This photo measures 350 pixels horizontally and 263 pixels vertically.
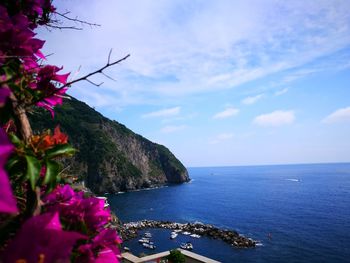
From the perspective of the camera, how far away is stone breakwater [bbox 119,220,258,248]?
4194 centimetres

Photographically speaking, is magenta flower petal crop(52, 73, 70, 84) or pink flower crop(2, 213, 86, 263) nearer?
pink flower crop(2, 213, 86, 263)

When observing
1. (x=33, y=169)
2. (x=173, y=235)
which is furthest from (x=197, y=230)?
(x=33, y=169)

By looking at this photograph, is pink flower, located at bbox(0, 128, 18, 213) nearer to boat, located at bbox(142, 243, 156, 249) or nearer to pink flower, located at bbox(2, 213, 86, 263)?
pink flower, located at bbox(2, 213, 86, 263)

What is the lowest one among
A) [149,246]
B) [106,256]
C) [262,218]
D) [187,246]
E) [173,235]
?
[187,246]

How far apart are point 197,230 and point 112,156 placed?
46.4m

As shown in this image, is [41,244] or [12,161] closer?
[41,244]

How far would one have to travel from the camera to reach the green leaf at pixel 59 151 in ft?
3.17

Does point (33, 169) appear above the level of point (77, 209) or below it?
above

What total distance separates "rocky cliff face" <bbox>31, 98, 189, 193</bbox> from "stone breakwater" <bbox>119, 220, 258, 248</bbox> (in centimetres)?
2782

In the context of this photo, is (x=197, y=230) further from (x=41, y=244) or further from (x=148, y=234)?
(x=41, y=244)

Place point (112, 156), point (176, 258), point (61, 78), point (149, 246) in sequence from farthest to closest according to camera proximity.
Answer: point (112, 156), point (149, 246), point (176, 258), point (61, 78)

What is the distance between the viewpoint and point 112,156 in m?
89.5

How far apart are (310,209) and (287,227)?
16.4 m

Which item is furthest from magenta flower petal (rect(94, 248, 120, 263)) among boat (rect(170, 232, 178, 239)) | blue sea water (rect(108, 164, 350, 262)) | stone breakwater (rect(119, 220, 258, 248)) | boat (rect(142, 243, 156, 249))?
boat (rect(170, 232, 178, 239))
